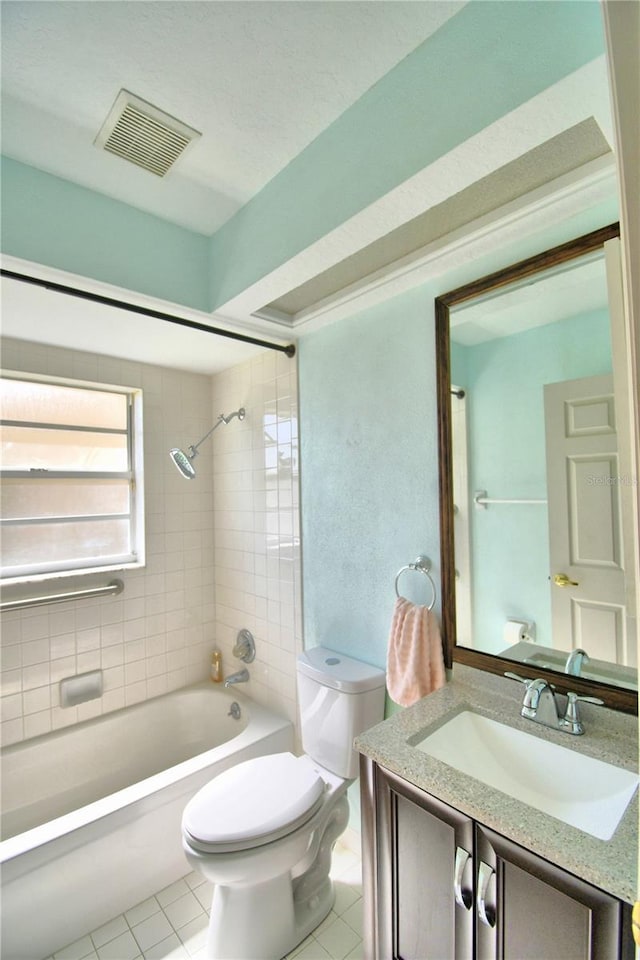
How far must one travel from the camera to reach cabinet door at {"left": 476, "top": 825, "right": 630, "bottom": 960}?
68cm

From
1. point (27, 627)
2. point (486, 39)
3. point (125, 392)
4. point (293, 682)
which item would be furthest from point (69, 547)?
point (486, 39)

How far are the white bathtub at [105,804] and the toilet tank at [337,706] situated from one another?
1.43 feet

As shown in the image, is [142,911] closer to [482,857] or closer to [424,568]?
[482,857]

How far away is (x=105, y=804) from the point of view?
152 cm

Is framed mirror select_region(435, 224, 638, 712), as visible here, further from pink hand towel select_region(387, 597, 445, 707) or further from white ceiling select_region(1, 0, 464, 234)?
white ceiling select_region(1, 0, 464, 234)

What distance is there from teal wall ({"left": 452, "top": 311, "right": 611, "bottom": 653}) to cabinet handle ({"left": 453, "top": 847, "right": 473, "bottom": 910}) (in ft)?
1.80

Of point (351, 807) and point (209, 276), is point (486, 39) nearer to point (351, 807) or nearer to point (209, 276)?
point (209, 276)

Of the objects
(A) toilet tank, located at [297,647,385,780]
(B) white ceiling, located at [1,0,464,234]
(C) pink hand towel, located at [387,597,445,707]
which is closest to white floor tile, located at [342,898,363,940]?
(A) toilet tank, located at [297,647,385,780]

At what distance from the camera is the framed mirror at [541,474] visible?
3.49 feet

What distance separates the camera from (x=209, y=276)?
1.66 m

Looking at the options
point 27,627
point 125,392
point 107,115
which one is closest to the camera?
point 107,115

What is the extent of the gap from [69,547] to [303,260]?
6.10 feet

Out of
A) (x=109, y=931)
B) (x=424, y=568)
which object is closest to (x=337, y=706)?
(x=424, y=568)

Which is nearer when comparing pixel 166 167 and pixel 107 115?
pixel 107 115
